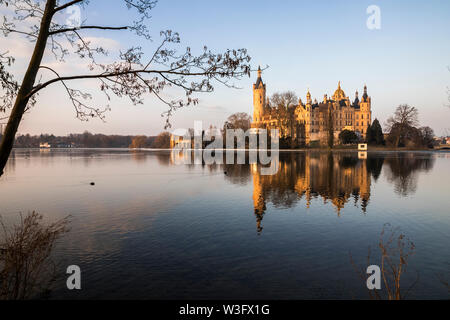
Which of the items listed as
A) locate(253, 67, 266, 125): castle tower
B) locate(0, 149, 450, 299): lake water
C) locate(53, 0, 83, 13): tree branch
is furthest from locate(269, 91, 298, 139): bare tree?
locate(53, 0, 83, 13): tree branch

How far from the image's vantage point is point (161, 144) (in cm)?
17725

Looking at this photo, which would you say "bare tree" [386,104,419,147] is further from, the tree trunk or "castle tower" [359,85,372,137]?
the tree trunk

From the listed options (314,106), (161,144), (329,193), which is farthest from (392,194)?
(161,144)

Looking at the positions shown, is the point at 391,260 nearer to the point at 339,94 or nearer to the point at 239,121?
the point at 239,121

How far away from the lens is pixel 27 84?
17.2ft

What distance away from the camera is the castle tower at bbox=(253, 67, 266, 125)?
452 feet

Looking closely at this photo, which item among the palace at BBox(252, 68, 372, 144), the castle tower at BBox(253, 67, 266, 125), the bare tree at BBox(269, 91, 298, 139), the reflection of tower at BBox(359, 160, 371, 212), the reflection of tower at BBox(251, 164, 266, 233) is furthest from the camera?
the castle tower at BBox(253, 67, 266, 125)

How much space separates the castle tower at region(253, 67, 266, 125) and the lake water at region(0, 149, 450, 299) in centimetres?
12106

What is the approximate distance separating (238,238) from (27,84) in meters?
7.42

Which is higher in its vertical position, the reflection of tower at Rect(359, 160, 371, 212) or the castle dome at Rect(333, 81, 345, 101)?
the castle dome at Rect(333, 81, 345, 101)

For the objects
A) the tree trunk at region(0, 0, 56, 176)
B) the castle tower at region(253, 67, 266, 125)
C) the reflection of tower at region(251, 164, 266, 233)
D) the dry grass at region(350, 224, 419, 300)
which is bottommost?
the dry grass at region(350, 224, 419, 300)

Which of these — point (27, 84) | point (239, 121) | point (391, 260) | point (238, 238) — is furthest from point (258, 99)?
point (27, 84)

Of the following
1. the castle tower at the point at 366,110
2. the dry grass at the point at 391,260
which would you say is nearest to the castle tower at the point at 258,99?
the castle tower at the point at 366,110
